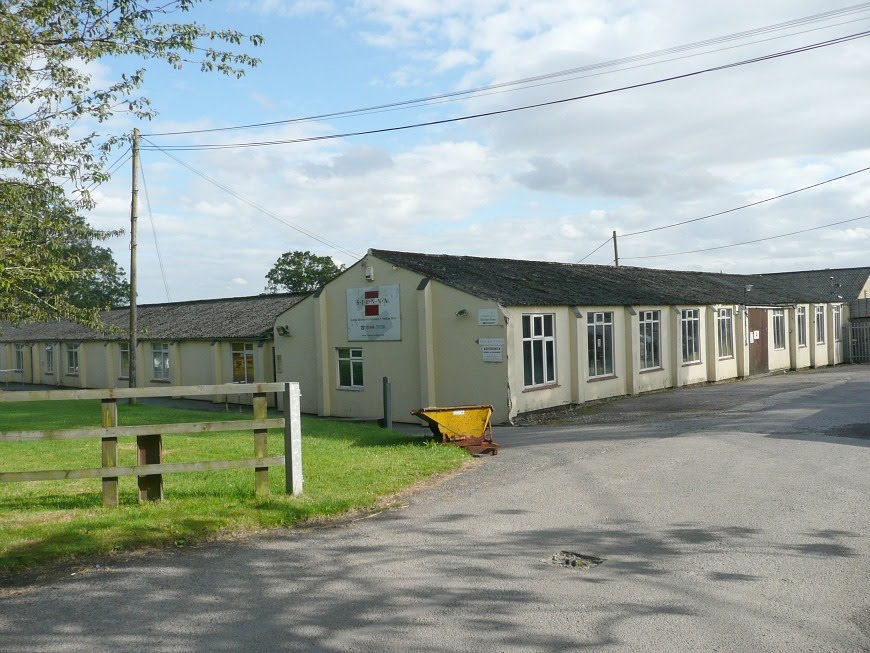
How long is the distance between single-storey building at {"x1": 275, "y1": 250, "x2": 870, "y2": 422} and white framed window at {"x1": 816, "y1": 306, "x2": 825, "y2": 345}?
29.0 feet

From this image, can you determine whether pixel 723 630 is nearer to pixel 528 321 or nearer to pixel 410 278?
pixel 528 321

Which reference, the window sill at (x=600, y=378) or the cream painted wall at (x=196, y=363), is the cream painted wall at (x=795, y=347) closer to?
the window sill at (x=600, y=378)

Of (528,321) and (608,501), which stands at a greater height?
(528,321)

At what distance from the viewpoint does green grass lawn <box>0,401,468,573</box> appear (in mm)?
7059

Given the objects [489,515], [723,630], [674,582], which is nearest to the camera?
[723,630]

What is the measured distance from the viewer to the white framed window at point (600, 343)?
22656 millimetres

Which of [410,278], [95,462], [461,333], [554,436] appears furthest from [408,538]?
[410,278]

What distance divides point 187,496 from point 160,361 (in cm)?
2868

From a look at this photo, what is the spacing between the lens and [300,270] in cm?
6519

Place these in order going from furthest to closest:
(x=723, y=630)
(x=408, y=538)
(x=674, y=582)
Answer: (x=408, y=538) < (x=674, y=582) < (x=723, y=630)

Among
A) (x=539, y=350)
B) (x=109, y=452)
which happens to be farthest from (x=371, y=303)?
(x=109, y=452)

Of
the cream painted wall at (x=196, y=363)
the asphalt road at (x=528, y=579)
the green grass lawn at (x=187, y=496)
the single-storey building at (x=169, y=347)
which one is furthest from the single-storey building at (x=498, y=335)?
the asphalt road at (x=528, y=579)

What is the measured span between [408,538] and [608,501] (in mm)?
2628

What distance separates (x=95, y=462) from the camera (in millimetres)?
12328
